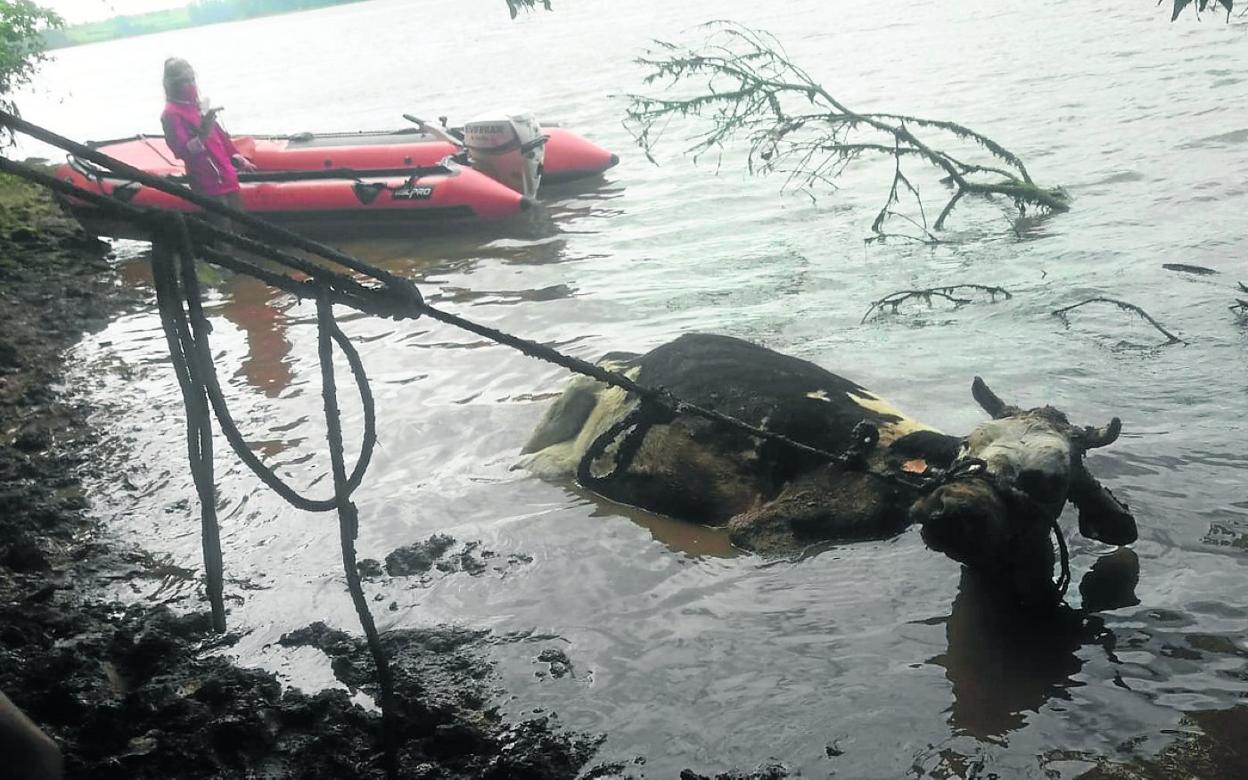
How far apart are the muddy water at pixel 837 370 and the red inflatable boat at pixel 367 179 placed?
518mm

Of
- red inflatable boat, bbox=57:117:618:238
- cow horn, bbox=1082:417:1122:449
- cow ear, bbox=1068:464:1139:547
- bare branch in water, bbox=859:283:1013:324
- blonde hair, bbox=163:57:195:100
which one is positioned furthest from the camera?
red inflatable boat, bbox=57:117:618:238

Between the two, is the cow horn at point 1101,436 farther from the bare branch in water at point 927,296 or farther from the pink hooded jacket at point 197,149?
the pink hooded jacket at point 197,149

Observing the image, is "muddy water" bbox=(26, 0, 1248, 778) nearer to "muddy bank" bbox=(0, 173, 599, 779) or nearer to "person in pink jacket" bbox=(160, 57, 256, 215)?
"muddy bank" bbox=(0, 173, 599, 779)

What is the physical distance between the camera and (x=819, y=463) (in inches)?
203

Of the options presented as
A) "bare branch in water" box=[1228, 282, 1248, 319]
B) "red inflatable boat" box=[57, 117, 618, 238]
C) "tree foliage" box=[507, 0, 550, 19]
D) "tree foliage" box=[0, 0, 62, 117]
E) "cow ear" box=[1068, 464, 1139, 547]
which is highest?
"tree foliage" box=[0, 0, 62, 117]

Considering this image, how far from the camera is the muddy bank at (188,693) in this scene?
365 centimetres

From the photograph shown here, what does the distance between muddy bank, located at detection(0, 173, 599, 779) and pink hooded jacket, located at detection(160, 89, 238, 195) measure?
7137 millimetres

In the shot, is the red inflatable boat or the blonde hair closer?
the blonde hair

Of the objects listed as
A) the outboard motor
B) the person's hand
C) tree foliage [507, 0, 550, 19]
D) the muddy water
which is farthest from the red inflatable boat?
tree foliage [507, 0, 550, 19]

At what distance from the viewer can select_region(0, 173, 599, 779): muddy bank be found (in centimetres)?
365

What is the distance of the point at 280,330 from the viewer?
10.5m

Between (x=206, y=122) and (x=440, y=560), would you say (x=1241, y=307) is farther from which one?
(x=206, y=122)

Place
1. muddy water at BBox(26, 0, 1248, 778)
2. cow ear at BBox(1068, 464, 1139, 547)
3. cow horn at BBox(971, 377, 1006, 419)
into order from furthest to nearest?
cow horn at BBox(971, 377, 1006, 419) < cow ear at BBox(1068, 464, 1139, 547) < muddy water at BBox(26, 0, 1248, 778)

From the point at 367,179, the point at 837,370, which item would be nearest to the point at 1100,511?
the point at 837,370
